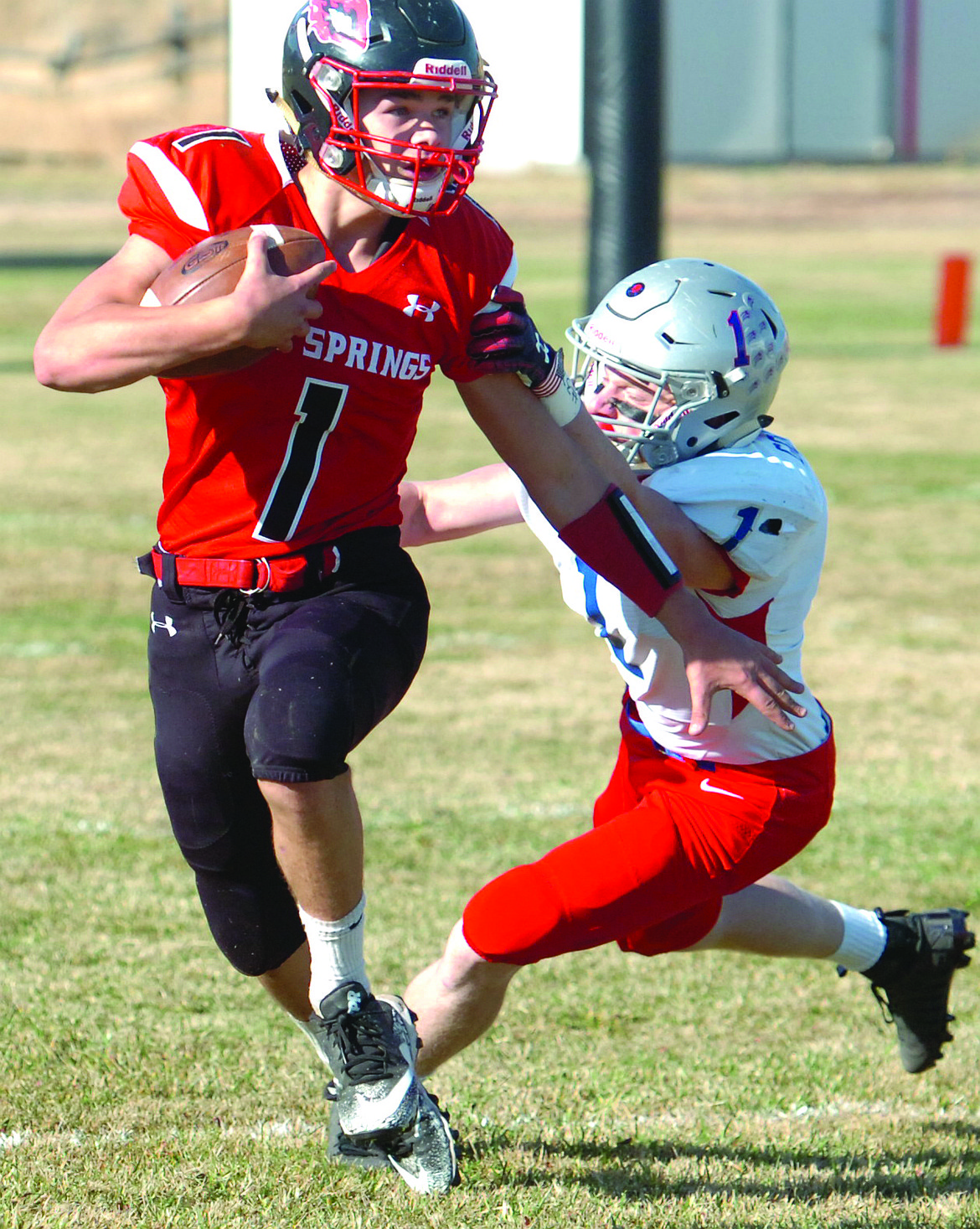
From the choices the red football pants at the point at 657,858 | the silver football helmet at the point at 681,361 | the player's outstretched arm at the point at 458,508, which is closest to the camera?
the red football pants at the point at 657,858

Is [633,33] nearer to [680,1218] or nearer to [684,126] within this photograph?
[680,1218]

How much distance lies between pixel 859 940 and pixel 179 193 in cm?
212

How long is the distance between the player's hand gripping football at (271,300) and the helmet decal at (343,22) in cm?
44

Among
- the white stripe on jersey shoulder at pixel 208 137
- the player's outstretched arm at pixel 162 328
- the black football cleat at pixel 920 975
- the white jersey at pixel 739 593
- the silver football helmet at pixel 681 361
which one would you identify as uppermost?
the white stripe on jersey shoulder at pixel 208 137

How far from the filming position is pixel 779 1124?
142 inches

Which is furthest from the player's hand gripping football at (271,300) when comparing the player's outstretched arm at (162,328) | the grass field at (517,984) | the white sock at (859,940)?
the white sock at (859,940)

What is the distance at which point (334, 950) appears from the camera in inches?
119

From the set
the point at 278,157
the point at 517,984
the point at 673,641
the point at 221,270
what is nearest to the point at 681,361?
the point at 673,641

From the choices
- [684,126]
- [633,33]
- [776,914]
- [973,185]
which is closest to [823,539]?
[776,914]

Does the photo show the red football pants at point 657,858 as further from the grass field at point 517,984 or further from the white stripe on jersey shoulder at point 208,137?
the white stripe on jersey shoulder at point 208,137

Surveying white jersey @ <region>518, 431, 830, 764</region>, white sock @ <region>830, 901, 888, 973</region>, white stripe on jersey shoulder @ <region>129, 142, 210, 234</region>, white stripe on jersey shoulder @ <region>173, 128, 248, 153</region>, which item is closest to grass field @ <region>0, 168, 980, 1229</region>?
white sock @ <region>830, 901, 888, 973</region>

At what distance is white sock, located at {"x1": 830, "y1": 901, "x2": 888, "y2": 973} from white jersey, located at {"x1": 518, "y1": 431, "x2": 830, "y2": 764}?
52 cm

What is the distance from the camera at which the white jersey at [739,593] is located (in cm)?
322

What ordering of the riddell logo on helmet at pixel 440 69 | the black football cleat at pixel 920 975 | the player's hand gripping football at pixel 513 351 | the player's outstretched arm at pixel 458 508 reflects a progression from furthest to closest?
the black football cleat at pixel 920 975, the player's outstretched arm at pixel 458 508, the player's hand gripping football at pixel 513 351, the riddell logo on helmet at pixel 440 69
